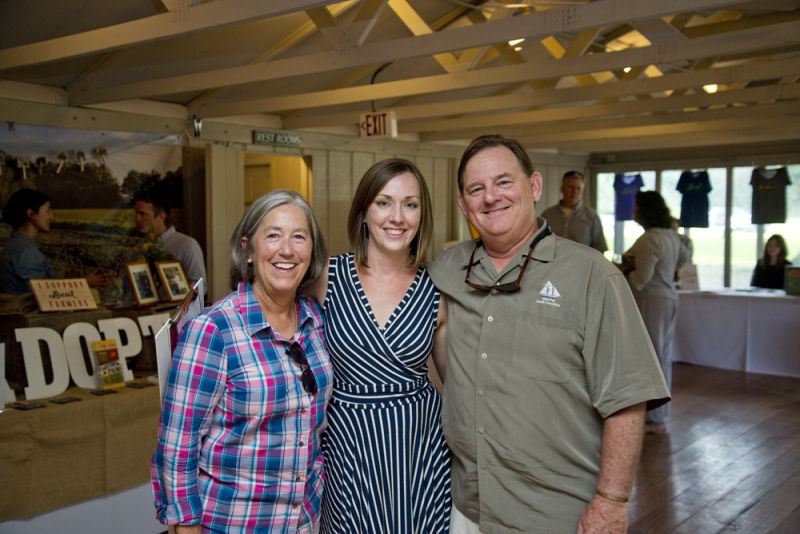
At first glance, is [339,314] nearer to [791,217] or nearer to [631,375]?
[631,375]

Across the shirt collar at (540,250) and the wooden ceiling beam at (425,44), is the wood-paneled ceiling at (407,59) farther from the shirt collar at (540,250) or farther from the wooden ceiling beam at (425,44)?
the shirt collar at (540,250)

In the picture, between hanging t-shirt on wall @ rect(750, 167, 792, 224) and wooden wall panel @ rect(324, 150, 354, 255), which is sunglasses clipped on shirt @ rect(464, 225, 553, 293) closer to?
wooden wall panel @ rect(324, 150, 354, 255)


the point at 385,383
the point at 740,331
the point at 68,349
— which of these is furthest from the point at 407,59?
the point at 740,331

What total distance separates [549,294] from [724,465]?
3706mm

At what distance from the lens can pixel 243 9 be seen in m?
3.31

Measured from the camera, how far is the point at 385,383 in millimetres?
1950

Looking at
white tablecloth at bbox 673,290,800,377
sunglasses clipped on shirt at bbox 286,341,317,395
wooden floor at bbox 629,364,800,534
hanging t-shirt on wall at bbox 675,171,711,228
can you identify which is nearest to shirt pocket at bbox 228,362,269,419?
sunglasses clipped on shirt at bbox 286,341,317,395

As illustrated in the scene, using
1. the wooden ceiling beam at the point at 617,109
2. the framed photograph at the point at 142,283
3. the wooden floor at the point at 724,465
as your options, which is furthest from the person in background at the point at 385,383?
the wooden ceiling beam at the point at 617,109

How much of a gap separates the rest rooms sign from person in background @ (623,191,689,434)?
380 centimetres

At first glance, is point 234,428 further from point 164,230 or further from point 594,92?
point 164,230

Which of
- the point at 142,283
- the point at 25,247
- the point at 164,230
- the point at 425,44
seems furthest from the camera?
the point at 164,230

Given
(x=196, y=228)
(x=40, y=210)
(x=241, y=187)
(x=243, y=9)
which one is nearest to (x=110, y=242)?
(x=40, y=210)

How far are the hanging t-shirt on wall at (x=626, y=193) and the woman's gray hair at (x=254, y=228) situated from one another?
10.7 metres

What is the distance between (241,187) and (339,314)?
17.2 feet
